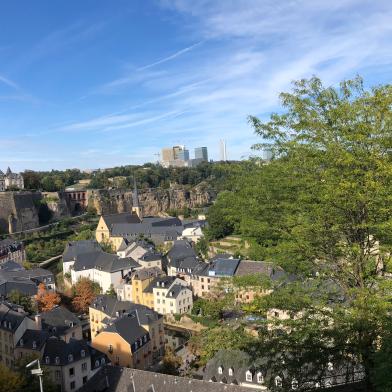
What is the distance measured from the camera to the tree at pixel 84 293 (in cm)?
3122

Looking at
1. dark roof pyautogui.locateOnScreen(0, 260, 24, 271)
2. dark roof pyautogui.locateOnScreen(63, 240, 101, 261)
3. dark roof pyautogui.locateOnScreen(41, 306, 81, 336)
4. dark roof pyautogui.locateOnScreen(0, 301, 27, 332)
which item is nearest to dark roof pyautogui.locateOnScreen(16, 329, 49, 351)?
dark roof pyautogui.locateOnScreen(0, 301, 27, 332)

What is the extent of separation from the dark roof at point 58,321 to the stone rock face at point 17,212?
32055mm

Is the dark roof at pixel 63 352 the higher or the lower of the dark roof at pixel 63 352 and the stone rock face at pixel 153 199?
the lower

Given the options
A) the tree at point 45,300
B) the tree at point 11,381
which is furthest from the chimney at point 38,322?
the tree at point 11,381

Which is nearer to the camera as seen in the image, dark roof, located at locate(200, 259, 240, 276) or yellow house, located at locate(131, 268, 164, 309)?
dark roof, located at locate(200, 259, 240, 276)

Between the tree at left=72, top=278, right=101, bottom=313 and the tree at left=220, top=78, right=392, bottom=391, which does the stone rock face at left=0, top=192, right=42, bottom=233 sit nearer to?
the tree at left=72, top=278, right=101, bottom=313

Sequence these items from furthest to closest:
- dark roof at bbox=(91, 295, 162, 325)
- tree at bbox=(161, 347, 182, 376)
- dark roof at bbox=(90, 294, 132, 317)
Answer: dark roof at bbox=(90, 294, 132, 317) < dark roof at bbox=(91, 295, 162, 325) < tree at bbox=(161, 347, 182, 376)

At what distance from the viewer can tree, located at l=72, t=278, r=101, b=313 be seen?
31219 mm

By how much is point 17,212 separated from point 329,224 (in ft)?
178

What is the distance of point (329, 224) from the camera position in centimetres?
671

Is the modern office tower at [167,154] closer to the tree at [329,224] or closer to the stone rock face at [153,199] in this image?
the stone rock face at [153,199]

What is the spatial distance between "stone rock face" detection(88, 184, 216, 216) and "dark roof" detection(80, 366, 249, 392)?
53.6 meters

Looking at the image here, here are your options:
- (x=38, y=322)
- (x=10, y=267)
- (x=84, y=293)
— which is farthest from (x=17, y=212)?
(x=38, y=322)

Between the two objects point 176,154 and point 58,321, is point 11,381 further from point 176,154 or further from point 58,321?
point 176,154
